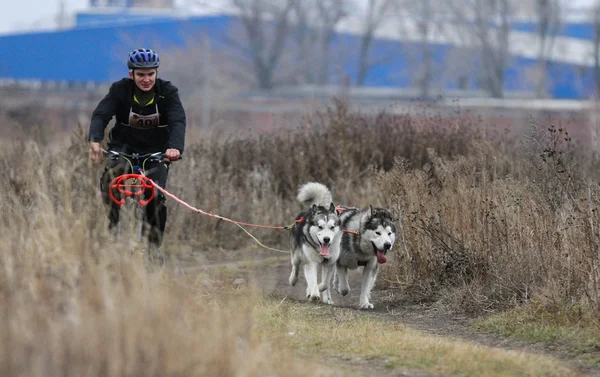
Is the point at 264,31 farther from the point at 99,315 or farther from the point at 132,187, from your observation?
the point at 99,315

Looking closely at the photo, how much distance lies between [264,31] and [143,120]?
58526 mm

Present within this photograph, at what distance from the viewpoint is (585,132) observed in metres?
20.4

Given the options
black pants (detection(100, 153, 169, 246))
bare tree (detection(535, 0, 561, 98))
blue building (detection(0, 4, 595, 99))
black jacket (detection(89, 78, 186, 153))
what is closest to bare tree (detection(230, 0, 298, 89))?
blue building (detection(0, 4, 595, 99))

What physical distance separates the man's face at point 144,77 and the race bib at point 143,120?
0.64 ft

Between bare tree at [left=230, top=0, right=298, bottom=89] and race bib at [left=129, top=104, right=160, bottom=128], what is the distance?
56.4 metres

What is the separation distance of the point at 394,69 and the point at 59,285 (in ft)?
221

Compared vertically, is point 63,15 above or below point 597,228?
above

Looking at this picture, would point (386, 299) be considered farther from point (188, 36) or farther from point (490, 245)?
point (188, 36)

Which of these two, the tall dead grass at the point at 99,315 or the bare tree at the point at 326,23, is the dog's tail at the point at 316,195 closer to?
the tall dead grass at the point at 99,315

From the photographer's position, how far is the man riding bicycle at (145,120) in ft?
30.3

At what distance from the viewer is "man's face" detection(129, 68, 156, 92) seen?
934 centimetres

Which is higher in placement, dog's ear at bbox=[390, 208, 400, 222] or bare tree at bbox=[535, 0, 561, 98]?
bare tree at bbox=[535, 0, 561, 98]

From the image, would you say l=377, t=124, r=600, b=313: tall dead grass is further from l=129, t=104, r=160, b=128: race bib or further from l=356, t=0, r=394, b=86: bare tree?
l=356, t=0, r=394, b=86: bare tree

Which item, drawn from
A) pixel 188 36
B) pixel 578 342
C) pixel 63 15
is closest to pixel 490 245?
pixel 578 342
